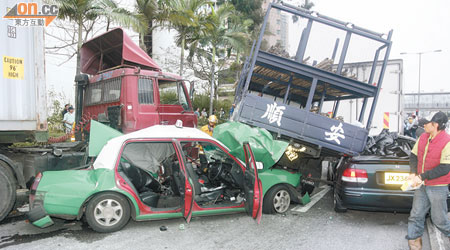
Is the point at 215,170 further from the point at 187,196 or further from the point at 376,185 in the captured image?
the point at 376,185

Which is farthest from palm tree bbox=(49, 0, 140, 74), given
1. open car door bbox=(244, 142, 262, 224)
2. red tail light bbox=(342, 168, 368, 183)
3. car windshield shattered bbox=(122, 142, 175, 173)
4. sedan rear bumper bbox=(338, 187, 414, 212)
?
sedan rear bumper bbox=(338, 187, 414, 212)

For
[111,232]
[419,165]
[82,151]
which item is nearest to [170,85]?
[82,151]

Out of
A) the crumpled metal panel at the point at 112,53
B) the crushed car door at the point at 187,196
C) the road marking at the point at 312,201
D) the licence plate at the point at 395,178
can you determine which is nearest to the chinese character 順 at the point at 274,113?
the road marking at the point at 312,201

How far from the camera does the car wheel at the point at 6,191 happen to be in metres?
4.33

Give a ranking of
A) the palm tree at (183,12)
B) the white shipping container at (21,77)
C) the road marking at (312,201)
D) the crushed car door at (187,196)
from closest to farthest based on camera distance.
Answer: the crushed car door at (187,196), the white shipping container at (21,77), the road marking at (312,201), the palm tree at (183,12)

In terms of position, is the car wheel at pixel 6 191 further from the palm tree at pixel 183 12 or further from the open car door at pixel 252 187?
the palm tree at pixel 183 12

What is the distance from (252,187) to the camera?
13.6ft

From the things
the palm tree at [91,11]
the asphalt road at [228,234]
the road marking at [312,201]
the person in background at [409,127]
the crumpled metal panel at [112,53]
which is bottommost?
the road marking at [312,201]

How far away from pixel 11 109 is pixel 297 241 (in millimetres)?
4366

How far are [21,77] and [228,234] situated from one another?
3.74 m

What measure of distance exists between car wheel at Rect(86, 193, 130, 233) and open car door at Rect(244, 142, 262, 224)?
1632 mm

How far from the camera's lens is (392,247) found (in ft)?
12.6

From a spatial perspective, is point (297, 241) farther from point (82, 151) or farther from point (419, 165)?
point (82, 151)

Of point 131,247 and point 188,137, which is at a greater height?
point 188,137
